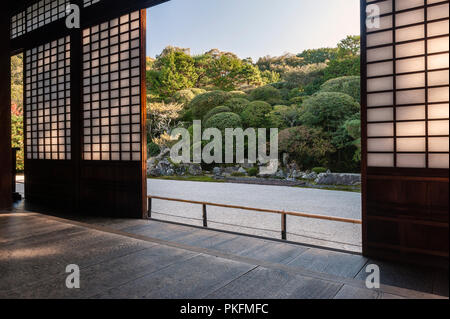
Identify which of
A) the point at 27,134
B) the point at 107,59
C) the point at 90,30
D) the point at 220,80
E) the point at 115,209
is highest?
the point at 220,80

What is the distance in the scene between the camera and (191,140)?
1636cm

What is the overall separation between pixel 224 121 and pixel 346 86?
5.69 m

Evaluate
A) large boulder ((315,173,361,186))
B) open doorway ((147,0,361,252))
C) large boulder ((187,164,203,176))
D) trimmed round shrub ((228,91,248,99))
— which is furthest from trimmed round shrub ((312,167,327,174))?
trimmed round shrub ((228,91,248,99))

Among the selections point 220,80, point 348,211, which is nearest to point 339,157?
point 348,211

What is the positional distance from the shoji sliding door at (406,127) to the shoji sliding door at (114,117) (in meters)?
3.10

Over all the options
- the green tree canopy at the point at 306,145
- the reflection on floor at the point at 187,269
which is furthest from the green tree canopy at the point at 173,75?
the reflection on floor at the point at 187,269

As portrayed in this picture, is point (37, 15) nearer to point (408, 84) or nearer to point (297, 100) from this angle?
point (408, 84)

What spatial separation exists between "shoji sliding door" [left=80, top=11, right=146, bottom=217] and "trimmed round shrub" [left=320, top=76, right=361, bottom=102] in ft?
35.3

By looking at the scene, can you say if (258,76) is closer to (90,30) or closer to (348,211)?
(348,211)

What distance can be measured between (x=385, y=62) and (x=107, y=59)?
407 cm

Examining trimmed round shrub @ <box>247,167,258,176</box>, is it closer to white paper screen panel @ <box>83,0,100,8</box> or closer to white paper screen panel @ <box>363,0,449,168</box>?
white paper screen panel @ <box>83,0,100,8</box>

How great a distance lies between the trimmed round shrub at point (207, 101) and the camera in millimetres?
16844

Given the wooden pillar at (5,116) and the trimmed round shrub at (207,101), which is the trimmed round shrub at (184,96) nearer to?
the trimmed round shrub at (207,101)

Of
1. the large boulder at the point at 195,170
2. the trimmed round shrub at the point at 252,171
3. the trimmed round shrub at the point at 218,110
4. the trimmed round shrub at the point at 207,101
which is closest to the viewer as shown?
the trimmed round shrub at the point at 252,171
